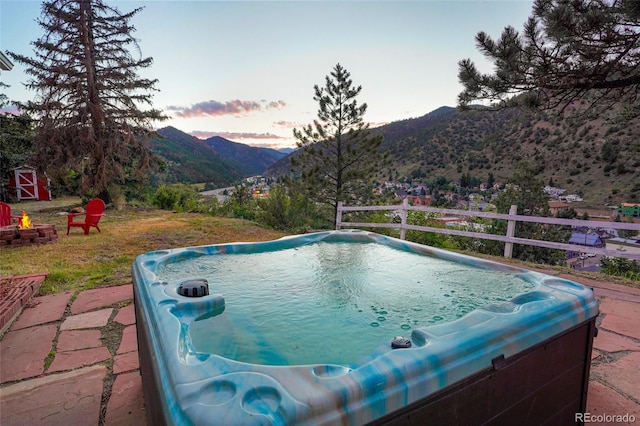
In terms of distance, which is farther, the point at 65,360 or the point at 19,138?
the point at 19,138

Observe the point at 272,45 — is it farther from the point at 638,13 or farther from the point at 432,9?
the point at 638,13

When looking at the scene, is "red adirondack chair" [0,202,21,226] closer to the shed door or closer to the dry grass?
the dry grass

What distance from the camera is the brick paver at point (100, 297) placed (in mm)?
2746

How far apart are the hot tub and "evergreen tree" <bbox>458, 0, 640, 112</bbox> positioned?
95.3 inches

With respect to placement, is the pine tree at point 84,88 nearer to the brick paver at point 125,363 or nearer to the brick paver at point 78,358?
the brick paver at point 78,358

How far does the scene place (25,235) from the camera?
4969 millimetres

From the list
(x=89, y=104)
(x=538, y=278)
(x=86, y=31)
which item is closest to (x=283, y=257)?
(x=538, y=278)

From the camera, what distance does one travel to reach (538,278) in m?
1.86

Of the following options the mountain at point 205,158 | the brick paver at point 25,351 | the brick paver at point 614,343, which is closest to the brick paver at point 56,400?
the brick paver at point 25,351

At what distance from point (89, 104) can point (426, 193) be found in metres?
14.9

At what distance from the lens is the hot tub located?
79 cm

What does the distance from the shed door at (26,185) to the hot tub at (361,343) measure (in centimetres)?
1483

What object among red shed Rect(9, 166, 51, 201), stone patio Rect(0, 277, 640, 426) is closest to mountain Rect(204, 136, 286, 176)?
red shed Rect(9, 166, 51, 201)

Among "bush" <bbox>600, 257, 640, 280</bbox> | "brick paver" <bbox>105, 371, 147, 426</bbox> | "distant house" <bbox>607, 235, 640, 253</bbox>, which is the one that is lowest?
"bush" <bbox>600, 257, 640, 280</bbox>
